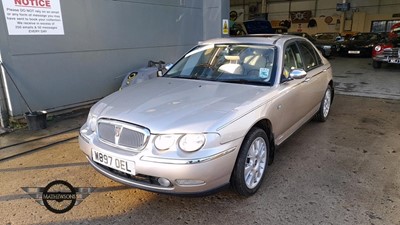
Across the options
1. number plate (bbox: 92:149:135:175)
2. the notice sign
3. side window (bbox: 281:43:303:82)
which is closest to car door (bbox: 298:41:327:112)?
side window (bbox: 281:43:303:82)

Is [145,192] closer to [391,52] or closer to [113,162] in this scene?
[113,162]

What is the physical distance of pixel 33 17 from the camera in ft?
16.9

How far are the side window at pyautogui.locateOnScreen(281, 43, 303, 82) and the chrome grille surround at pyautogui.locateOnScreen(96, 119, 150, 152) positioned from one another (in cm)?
175

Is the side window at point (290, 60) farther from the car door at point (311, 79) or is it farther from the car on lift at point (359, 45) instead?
the car on lift at point (359, 45)

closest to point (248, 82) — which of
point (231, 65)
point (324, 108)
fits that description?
point (231, 65)

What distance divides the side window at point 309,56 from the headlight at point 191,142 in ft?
8.08

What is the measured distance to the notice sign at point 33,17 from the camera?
489 centimetres

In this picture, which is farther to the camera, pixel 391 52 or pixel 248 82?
pixel 391 52

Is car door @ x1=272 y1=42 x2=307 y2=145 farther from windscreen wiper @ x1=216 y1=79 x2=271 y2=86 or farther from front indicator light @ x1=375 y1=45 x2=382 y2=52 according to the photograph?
front indicator light @ x1=375 y1=45 x2=382 y2=52

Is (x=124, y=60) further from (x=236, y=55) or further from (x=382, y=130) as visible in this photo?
(x=382, y=130)

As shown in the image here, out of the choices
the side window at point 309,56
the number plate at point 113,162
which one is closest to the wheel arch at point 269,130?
the number plate at point 113,162

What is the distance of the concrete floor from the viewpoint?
2.60 metres

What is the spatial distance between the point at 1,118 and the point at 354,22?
28.1 m

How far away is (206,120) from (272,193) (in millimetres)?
1105
